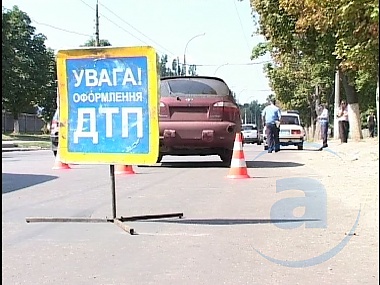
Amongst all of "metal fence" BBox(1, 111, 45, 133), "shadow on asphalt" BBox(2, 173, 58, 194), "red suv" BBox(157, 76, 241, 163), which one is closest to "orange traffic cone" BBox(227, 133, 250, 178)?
"red suv" BBox(157, 76, 241, 163)

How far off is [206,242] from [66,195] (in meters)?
3.89

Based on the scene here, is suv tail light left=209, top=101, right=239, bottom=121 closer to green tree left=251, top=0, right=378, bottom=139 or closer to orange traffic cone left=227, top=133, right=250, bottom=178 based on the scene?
orange traffic cone left=227, top=133, right=250, bottom=178

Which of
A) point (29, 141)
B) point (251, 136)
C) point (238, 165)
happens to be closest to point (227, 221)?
point (238, 165)

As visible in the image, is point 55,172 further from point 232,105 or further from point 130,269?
point 130,269

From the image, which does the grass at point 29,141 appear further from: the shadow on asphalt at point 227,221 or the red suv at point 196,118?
the shadow on asphalt at point 227,221

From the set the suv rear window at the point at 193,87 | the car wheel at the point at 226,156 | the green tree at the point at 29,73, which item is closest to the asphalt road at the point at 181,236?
the suv rear window at the point at 193,87

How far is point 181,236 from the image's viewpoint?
21.6ft

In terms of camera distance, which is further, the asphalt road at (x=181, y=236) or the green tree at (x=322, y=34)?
the green tree at (x=322, y=34)

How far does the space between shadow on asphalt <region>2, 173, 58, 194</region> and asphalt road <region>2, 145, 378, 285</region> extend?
61 millimetres

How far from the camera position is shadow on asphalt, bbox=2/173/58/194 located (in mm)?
10689

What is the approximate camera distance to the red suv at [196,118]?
12.9m

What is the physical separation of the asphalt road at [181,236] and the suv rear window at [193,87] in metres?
2.65

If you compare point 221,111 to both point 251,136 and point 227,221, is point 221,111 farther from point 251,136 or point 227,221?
point 251,136

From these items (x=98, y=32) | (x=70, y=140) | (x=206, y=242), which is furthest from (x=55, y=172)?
(x=98, y=32)
